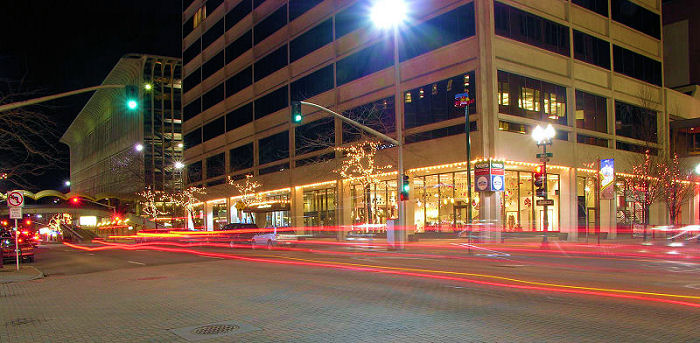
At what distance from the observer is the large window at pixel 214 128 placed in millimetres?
63938

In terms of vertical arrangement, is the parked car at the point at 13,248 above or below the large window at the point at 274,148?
below

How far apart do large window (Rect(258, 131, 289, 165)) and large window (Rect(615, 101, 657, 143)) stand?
2938 centimetres

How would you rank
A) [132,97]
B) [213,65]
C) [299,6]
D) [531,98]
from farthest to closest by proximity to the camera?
[213,65]
[299,6]
[531,98]
[132,97]

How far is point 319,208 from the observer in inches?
1877

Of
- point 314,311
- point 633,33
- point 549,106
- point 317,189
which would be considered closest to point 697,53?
point 633,33

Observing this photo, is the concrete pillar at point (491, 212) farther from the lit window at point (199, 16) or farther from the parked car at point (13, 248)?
the lit window at point (199, 16)

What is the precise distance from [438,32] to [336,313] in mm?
28519

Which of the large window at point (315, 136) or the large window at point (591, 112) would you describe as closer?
the large window at point (591, 112)

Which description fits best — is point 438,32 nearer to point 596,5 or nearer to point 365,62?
point 365,62

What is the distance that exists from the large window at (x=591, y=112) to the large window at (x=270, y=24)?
28692 millimetres

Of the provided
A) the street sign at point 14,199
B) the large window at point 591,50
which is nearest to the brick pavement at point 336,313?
the street sign at point 14,199

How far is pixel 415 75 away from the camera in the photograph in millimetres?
35875

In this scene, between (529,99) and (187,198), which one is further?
(187,198)

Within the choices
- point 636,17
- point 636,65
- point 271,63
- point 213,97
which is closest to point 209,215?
point 213,97
